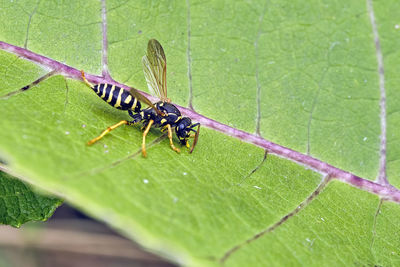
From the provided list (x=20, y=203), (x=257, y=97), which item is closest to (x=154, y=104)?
(x=257, y=97)

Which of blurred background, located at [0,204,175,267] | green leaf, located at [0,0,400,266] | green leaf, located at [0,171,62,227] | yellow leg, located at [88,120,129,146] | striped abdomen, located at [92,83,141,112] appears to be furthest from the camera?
Answer: blurred background, located at [0,204,175,267]

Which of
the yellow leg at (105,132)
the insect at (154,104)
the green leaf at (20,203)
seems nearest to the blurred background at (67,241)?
the green leaf at (20,203)

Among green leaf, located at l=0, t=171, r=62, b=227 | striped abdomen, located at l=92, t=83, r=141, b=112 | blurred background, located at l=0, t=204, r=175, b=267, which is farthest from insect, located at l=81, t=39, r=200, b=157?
blurred background, located at l=0, t=204, r=175, b=267

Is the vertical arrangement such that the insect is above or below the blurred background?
above

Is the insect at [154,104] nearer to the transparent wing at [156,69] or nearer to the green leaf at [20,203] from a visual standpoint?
the transparent wing at [156,69]

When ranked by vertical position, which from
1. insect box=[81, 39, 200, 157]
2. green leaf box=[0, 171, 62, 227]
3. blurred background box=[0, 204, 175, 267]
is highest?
insect box=[81, 39, 200, 157]

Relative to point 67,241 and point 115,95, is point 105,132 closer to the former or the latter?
point 115,95

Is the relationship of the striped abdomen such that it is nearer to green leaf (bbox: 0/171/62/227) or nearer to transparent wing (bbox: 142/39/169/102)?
transparent wing (bbox: 142/39/169/102)
